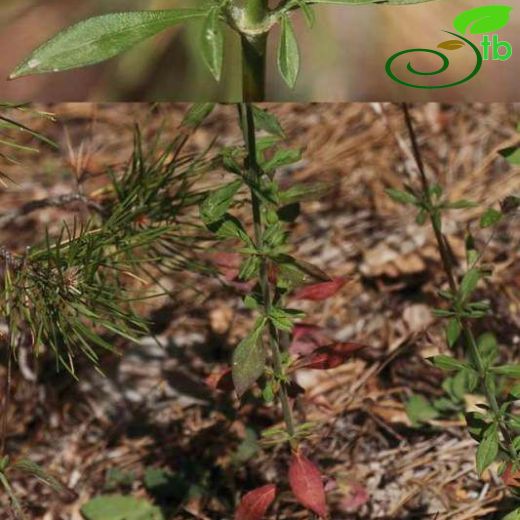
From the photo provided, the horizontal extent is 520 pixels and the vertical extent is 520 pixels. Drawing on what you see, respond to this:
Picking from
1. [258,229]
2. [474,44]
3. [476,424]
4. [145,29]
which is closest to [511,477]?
[476,424]

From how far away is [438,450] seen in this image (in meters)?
1.67

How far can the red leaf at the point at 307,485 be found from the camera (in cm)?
134

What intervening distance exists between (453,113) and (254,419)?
1.02 meters

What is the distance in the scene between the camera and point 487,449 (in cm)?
121

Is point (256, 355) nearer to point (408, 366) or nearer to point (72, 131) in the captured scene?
point (408, 366)

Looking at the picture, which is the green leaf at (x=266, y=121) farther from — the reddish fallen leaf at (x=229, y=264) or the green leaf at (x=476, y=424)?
the green leaf at (x=476, y=424)

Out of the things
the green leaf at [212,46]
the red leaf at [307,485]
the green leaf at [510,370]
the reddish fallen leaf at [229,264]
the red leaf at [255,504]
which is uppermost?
the green leaf at [212,46]

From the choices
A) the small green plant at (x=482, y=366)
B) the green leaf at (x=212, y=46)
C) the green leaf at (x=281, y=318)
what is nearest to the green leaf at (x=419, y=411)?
the small green plant at (x=482, y=366)

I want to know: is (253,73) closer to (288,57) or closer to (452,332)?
(288,57)

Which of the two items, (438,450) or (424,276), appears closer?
(438,450)

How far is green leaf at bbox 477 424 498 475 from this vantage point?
1194 millimetres

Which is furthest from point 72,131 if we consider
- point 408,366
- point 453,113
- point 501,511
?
point 501,511

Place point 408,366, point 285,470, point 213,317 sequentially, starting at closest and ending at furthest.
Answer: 1. point 285,470
2. point 408,366
3. point 213,317

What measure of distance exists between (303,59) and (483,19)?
0.85 ft
